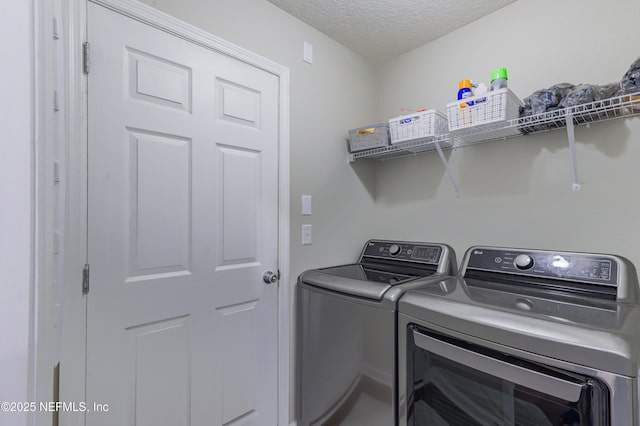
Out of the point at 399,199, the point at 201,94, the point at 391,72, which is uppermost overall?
the point at 391,72

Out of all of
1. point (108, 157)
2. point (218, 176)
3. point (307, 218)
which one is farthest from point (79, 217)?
point (307, 218)

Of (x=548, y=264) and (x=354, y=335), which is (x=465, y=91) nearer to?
(x=548, y=264)

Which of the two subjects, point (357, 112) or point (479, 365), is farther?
point (357, 112)

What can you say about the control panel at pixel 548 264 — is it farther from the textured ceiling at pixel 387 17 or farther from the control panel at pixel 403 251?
the textured ceiling at pixel 387 17

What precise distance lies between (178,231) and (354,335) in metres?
0.94

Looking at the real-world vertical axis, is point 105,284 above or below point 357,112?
below

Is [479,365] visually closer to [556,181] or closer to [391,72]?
[556,181]

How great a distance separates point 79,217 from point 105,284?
0.26 m

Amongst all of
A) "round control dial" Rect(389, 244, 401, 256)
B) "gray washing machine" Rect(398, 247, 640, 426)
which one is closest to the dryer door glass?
"gray washing machine" Rect(398, 247, 640, 426)

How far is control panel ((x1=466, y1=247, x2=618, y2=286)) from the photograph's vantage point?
3.96 feet

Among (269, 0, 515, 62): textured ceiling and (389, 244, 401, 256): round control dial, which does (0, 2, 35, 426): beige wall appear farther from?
(389, 244, 401, 256): round control dial

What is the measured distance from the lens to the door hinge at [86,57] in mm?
1064

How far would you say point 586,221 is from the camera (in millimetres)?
1401

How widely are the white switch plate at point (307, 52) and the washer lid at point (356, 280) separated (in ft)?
4.25
